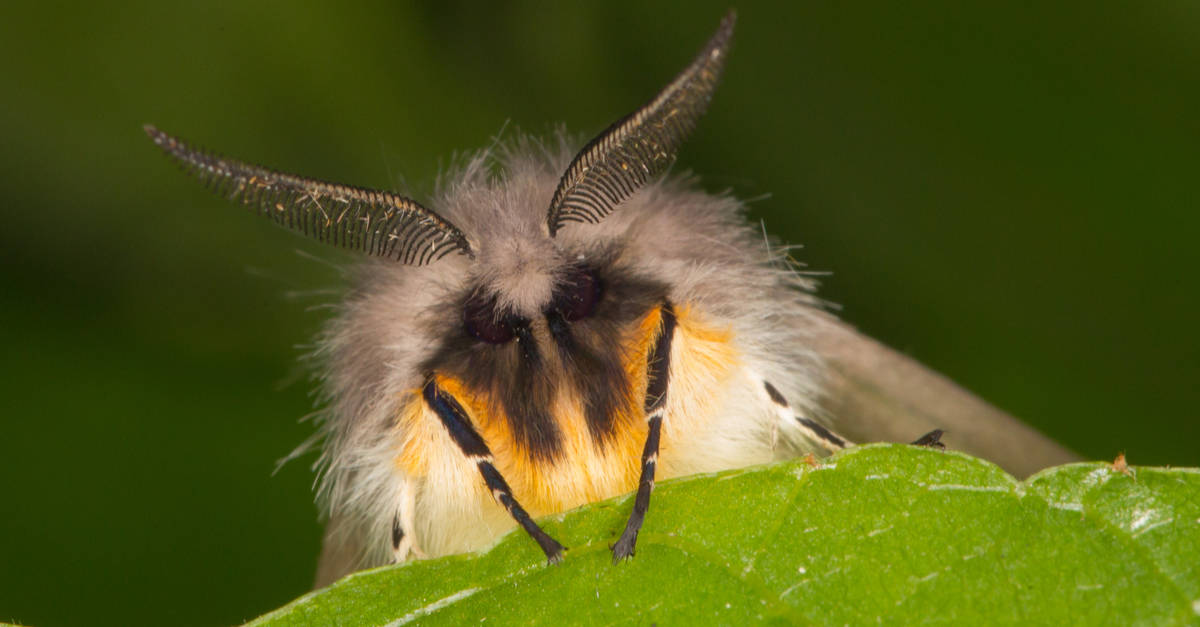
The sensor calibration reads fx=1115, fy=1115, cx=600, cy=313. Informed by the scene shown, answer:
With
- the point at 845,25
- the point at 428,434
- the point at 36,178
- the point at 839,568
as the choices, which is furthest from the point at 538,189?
the point at 36,178

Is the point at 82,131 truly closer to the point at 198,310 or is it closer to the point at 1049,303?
the point at 198,310

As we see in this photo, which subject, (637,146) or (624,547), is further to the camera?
(637,146)

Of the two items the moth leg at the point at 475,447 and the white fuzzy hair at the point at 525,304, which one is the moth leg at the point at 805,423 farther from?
the moth leg at the point at 475,447

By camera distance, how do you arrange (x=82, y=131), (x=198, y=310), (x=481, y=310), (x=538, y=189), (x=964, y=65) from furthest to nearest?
(x=198, y=310), (x=82, y=131), (x=964, y=65), (x=538, y=189), (x=481, y=310)

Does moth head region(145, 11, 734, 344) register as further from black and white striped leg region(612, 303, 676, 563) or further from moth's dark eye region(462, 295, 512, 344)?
black and white striped leg region(612, 303, 676, 563)

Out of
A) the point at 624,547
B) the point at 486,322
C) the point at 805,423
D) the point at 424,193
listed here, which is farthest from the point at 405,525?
the point at 424,193

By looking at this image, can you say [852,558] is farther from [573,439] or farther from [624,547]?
[573,439]

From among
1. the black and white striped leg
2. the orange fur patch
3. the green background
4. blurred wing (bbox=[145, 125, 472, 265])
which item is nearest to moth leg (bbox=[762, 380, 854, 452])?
the orange fur patch
